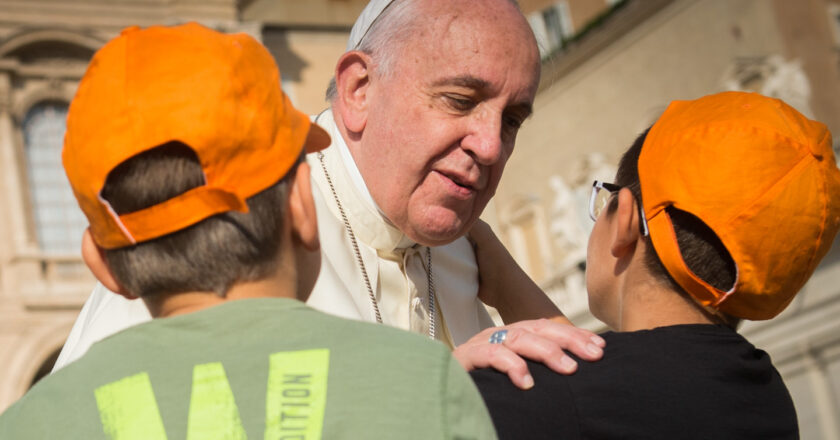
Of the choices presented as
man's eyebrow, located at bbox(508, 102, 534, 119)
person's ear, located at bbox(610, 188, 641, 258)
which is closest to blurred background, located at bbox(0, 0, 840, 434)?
man's eyebrow, located at bbox(508, 102, 534, 119)

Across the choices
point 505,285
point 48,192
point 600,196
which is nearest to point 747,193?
point 600,196

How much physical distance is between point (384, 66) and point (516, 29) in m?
0.29

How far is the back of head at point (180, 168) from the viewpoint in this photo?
1.38 meters

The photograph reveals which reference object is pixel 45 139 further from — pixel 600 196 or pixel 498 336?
pixel 498 336

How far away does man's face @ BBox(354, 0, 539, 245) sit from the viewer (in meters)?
2.45

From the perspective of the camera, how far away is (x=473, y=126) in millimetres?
2436

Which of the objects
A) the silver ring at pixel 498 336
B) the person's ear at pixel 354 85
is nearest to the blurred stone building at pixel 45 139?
the person's ear at pixel 354 85

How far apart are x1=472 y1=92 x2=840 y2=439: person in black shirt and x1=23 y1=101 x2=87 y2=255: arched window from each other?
16.9 metres

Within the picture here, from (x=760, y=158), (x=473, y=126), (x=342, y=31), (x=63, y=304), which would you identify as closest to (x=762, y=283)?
(x=760, y=158)

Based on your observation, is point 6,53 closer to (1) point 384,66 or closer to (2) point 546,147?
(2) point 546,147

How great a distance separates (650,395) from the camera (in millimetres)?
1731

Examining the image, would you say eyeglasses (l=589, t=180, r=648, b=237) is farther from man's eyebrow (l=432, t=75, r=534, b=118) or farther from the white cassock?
the white cassock

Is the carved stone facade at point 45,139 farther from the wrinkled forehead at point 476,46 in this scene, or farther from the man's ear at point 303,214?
the man's ear at point 303,214

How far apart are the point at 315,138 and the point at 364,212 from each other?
1.05 metres
